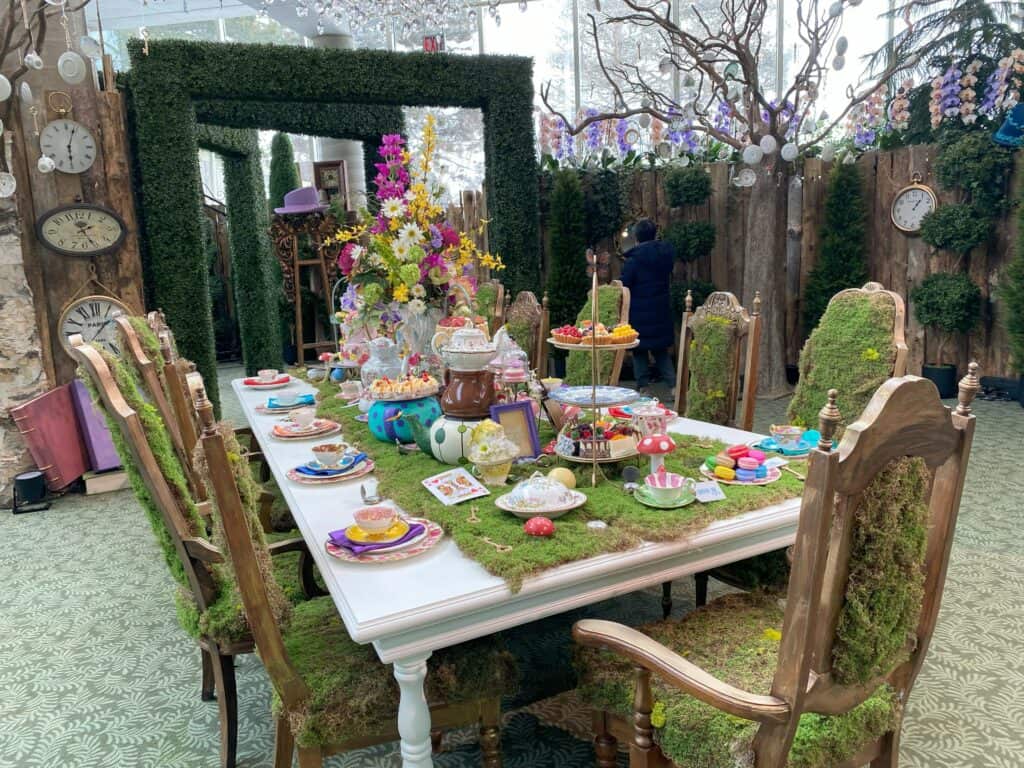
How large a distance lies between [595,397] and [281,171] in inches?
342

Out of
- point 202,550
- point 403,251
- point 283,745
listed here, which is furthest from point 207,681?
point 403,251

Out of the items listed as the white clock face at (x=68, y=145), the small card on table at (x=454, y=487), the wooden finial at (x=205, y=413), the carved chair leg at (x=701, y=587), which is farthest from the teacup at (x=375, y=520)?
the white clock face at (x=68, y=145)

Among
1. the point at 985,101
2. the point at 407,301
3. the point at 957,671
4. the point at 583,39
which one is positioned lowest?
the point at 957,671

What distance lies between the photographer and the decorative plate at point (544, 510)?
5.31 ft

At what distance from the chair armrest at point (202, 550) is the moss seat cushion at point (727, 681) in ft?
2.72

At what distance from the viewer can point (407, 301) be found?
249 centimetres

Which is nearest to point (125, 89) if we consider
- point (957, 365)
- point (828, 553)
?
point (828, 553)

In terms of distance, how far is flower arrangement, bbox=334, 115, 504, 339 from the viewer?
2414mm

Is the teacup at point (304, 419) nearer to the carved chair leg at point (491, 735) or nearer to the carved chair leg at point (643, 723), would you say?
the carved chair leg at point (491, 735)

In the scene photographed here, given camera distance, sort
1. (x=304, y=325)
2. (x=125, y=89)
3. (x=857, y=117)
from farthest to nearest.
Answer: (x=304, y=325), (x=857, y=117), (x=125, y=89)

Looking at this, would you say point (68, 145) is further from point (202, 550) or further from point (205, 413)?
point (205, 413)

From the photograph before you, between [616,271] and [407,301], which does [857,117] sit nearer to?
[616,271]

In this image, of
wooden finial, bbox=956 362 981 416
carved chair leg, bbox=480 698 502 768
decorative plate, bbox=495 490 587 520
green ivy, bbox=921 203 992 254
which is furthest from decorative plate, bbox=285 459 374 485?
green ivy, bbox=921 203 992 254

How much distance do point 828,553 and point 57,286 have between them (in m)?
4.71
